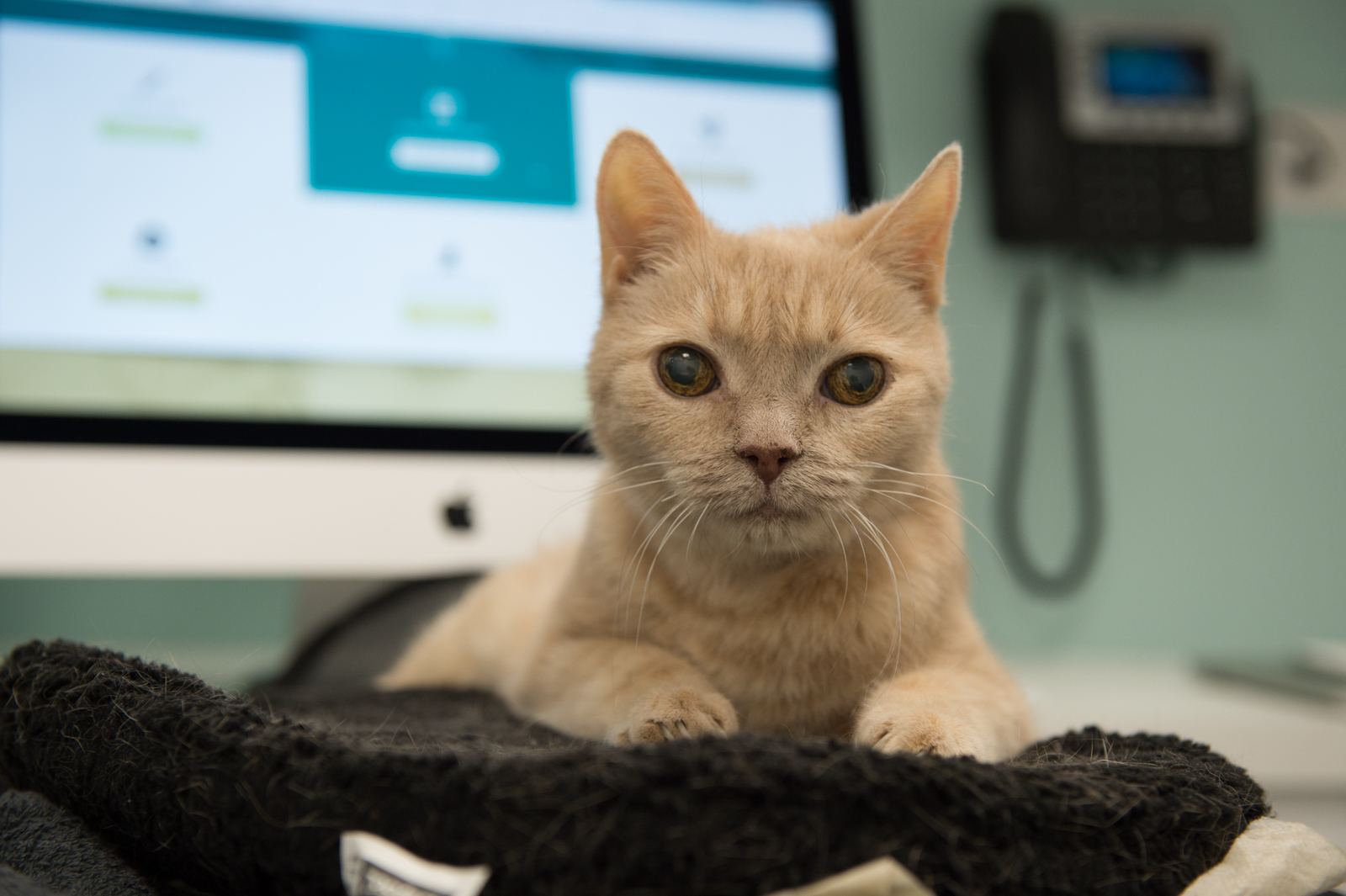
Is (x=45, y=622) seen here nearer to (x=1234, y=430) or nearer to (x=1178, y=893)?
(x=1178, y=893)

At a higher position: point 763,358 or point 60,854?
point 763,358

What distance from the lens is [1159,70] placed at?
164cm

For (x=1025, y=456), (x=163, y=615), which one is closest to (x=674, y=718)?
(x=163, y=615)

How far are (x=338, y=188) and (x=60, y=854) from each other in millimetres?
797

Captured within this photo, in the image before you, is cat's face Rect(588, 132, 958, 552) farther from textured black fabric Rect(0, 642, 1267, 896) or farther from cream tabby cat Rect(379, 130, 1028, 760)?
textured black fabric Rect(0, 642, 1267, 896)

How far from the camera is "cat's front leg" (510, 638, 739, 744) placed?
52cm

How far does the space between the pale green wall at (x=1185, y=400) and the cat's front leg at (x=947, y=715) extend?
3.49ft

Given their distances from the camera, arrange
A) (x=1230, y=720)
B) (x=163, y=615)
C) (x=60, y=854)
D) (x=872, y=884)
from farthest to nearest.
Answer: (x=163, y=615), (x=1230, y=720), (x=60, y=854), (x=872, y=884)

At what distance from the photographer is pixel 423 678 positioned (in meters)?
1.07

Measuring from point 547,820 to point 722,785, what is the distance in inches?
2.9

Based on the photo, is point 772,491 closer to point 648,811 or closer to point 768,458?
point 768,458

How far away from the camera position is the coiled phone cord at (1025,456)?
1604 mm

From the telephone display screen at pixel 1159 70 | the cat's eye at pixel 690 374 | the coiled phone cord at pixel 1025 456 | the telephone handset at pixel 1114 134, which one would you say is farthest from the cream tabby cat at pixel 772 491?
the telephone display screen at pixel 1159 70

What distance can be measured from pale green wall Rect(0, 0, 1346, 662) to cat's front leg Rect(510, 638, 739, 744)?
114 centimetres
